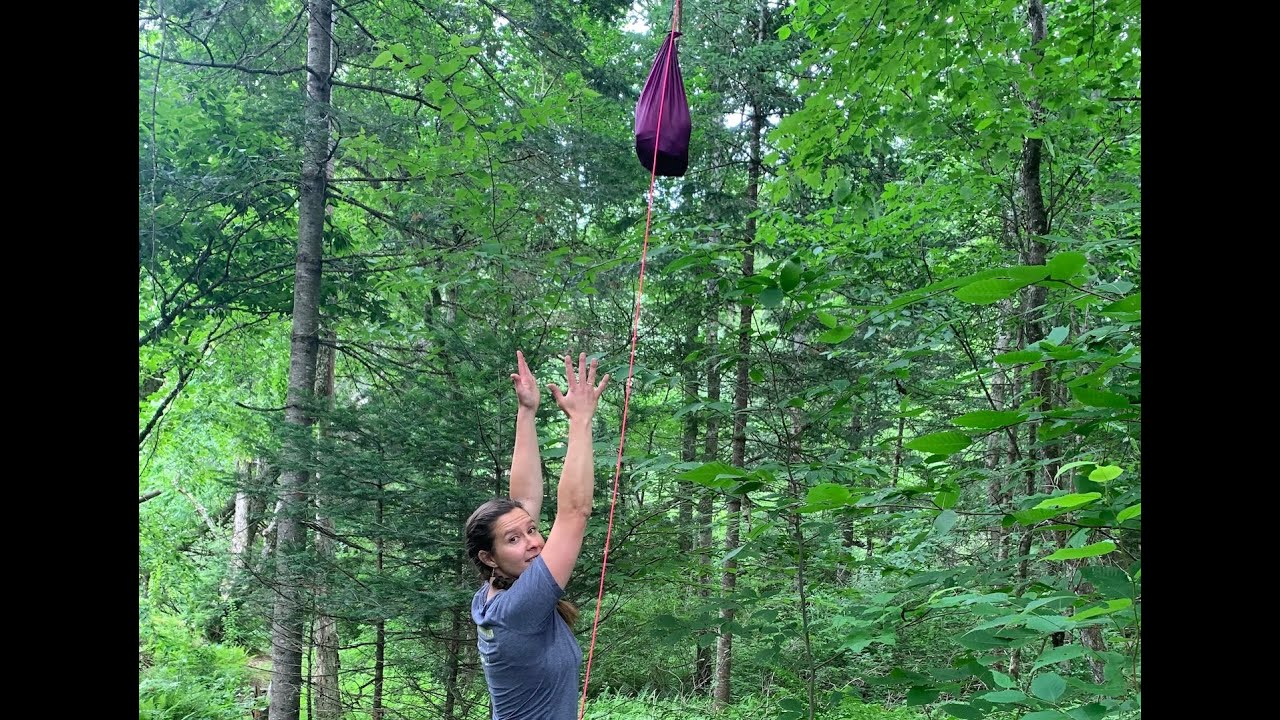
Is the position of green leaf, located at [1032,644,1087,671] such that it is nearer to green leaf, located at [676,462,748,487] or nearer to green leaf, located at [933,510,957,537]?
green leaf, located at [933,510,957,537]

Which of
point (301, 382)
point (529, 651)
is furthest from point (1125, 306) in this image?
point (301, 382)

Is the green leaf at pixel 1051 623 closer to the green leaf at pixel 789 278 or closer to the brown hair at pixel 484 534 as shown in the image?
the green leaf at pixel 789 278

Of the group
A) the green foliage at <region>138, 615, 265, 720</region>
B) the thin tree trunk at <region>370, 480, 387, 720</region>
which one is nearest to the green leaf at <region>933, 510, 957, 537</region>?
the thin tree trunk at <region>370, 480, 387, 720</region>

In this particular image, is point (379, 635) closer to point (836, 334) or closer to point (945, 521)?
point (836, 334)

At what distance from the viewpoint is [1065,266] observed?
4.24 feet

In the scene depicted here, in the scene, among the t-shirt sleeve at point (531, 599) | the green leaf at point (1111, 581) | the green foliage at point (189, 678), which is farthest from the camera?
the green foliage at point (189, 678)

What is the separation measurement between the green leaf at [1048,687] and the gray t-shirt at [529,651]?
3.59 ft

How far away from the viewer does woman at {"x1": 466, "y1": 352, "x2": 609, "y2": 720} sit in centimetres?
196

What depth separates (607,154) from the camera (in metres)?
7.15

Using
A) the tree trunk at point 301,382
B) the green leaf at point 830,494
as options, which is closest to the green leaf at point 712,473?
the green leaf at point 830,494

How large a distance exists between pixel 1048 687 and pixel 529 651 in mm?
1208

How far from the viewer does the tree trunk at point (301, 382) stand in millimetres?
5273
